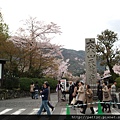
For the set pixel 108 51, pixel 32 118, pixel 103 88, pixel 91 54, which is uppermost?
pixel 108 51

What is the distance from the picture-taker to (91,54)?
59.9 ft

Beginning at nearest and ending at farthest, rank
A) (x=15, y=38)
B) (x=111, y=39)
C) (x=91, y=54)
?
(x=91, y=54)
(x=15, y=38)
(x=111, y=39)

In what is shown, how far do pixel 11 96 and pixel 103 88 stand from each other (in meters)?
13.9

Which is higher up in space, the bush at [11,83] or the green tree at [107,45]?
the green tree at [107,45]

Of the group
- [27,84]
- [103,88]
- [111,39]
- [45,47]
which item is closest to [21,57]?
[27,84]

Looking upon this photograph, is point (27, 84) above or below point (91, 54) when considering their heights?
below

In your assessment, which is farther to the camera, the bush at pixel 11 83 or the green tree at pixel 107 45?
the green tree at pixel 107 45

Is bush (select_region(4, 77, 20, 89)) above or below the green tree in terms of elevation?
below

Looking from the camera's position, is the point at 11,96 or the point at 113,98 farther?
the point at 11,96

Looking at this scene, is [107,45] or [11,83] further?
[107,45]

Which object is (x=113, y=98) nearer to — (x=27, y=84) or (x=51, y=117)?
(x=51, y=117)

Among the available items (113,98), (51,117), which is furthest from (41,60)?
(51,117)

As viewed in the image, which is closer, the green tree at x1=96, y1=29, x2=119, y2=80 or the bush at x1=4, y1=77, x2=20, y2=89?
the bush at x1=4, y1=77, x2=20, y2=89

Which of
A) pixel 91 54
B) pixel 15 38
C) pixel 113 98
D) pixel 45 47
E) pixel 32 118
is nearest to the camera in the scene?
pixel 32 118
